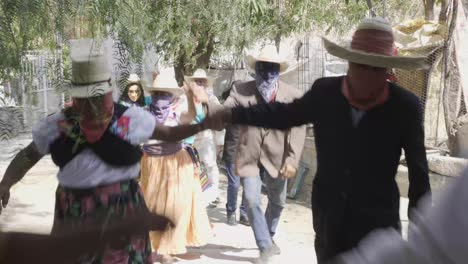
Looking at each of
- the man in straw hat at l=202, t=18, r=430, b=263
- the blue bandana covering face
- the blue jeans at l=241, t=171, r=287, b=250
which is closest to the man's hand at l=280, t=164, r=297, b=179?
the blue jeans at l=241, t=171, r=287, b=250

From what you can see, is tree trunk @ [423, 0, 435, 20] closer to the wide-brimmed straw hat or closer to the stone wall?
the wide-brimmed straw hat

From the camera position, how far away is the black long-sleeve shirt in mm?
3285

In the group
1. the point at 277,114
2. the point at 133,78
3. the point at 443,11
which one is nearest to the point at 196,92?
the point at 277,114

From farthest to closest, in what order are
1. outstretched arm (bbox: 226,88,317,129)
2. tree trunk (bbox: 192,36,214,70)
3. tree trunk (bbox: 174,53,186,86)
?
tree trunk (bbox: 174,53,186,86), tree trunk (bbox: 192,36,214,70), outstretched arm (bbox: 226,88,317,129)

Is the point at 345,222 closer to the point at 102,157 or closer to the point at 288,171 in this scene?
the point at 102,157

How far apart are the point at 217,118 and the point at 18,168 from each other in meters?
1.01

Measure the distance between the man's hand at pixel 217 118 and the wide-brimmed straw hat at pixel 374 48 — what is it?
673 millimetres

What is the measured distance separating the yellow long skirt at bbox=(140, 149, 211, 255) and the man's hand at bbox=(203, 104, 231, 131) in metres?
2.62

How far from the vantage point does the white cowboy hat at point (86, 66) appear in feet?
8.11

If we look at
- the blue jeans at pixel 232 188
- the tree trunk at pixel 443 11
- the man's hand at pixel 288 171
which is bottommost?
the blue jeans at pixel 232 188

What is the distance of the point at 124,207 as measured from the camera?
11.5 feet

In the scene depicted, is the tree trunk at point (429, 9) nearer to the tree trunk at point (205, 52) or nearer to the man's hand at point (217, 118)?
the tree trunk at point (205, 52)

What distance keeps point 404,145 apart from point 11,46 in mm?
1903

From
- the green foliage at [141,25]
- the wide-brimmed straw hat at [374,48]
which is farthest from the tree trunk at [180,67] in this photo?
the wide-brimmed straw hat at [374,48]
